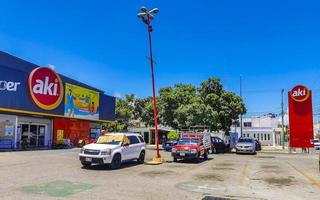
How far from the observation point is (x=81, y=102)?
38.4m

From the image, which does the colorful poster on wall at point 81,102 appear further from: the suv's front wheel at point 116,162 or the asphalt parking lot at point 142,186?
Answer: the asphalt parking lot at point 142,186

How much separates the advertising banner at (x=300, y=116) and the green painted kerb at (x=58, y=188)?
33.3m

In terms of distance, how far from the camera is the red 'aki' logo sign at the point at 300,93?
40188mm

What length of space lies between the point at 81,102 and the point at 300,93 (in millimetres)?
24867

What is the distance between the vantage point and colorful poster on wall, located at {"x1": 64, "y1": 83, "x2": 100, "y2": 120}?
3600cm

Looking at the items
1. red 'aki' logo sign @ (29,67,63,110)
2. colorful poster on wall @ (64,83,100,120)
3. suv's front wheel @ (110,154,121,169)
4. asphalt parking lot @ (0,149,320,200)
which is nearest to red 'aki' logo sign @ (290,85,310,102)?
colorful poster on wall @ (64,83,100,120)

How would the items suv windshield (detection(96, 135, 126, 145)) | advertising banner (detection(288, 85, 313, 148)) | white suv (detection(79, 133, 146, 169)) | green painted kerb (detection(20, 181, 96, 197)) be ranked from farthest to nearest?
advertising banner (detection(288, 85, 313, 148)) → suv windshield (detection(96, 135, 126, 145)) → white suv (detection(79, 133, 146, 169)) → green painted kerb (detection(20, 181, 96, 197))

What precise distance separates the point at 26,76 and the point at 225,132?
27101 millimetres

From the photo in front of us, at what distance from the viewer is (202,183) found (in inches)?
537

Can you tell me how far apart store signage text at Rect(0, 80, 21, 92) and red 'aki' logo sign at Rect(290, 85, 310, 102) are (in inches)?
1165

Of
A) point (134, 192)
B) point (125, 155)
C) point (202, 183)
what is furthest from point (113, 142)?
point (134, 192)

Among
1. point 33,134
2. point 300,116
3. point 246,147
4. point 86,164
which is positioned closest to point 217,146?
point 246,147

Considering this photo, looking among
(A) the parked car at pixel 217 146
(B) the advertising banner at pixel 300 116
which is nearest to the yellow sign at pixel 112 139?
(A) the parked car at pixel 217 146

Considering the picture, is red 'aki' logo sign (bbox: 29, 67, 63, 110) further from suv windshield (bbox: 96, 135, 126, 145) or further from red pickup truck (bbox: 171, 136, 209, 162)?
red pickup truck (bbox: 171, 136, 209, 162)
